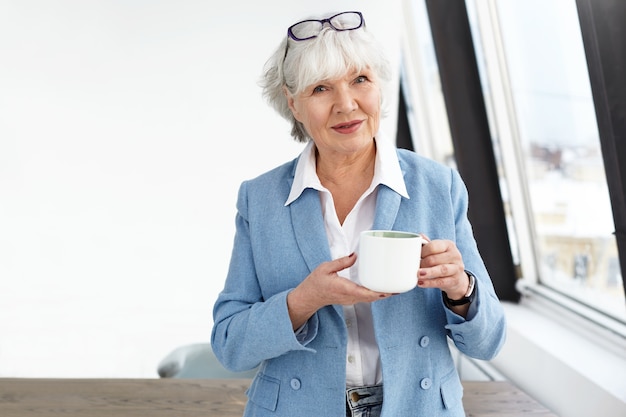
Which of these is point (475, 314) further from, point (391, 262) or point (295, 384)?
point (295, 384)

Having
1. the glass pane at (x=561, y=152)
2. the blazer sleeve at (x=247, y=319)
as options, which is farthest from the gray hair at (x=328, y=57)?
the glass pane at (x=561, y=152)

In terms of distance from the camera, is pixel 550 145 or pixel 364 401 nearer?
pixel 364 401

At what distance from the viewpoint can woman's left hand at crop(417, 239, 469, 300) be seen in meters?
0.94

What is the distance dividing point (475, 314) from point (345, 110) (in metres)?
0.41

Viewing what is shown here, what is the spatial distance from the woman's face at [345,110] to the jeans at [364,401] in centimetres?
43

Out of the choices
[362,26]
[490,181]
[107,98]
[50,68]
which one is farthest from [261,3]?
[362,26]

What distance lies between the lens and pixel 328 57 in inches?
43.7

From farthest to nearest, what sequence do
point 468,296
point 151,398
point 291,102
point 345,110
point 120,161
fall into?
point 120,161 → point 151,398 → point 291,102 → point 345,110 → point 468,296

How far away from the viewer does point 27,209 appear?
334cm

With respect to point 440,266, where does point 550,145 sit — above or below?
above

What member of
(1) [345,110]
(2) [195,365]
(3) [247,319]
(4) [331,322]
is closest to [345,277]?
(4) [331,322]

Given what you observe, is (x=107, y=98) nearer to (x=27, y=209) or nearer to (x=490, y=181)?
(x=27, y=209)

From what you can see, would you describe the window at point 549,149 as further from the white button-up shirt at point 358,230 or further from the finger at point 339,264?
the finger at point 339,264

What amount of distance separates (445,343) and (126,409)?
1.52 m
